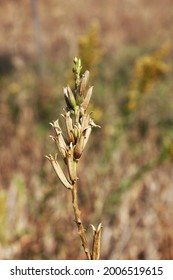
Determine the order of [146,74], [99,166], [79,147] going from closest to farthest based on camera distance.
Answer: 1. [79,147]
2. [146,74]
3. [99,166]

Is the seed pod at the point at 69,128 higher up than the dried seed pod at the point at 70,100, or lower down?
lower down

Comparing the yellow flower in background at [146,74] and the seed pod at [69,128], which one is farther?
the yellow flower in background at [146,74]

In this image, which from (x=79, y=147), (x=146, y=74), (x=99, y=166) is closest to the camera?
(x=79, y=147)

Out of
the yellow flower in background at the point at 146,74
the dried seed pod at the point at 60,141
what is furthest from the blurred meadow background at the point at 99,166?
the dried seed pod at the point at 60,141

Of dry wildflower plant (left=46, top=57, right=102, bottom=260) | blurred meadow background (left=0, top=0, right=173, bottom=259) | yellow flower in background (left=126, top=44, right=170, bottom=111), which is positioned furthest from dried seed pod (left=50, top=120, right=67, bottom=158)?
yellow flower in background (left=126, top=44, right=170, bottom=111)

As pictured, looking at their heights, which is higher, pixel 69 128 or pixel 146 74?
pixel 146 74

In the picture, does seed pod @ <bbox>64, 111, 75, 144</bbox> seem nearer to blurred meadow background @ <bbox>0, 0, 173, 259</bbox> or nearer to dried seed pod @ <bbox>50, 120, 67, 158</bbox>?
dried seed pod @ <bbox>50, 120, 67, 158</bbox>

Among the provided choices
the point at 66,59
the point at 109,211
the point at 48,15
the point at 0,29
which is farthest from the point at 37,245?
the point at 48,15

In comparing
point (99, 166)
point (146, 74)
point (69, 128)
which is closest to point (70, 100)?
point (69, 128)

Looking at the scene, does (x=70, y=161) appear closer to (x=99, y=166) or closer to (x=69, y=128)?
(x=69, y=128)

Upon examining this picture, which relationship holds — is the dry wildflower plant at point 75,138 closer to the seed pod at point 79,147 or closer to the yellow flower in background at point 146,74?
the seed pod at point 79,147
